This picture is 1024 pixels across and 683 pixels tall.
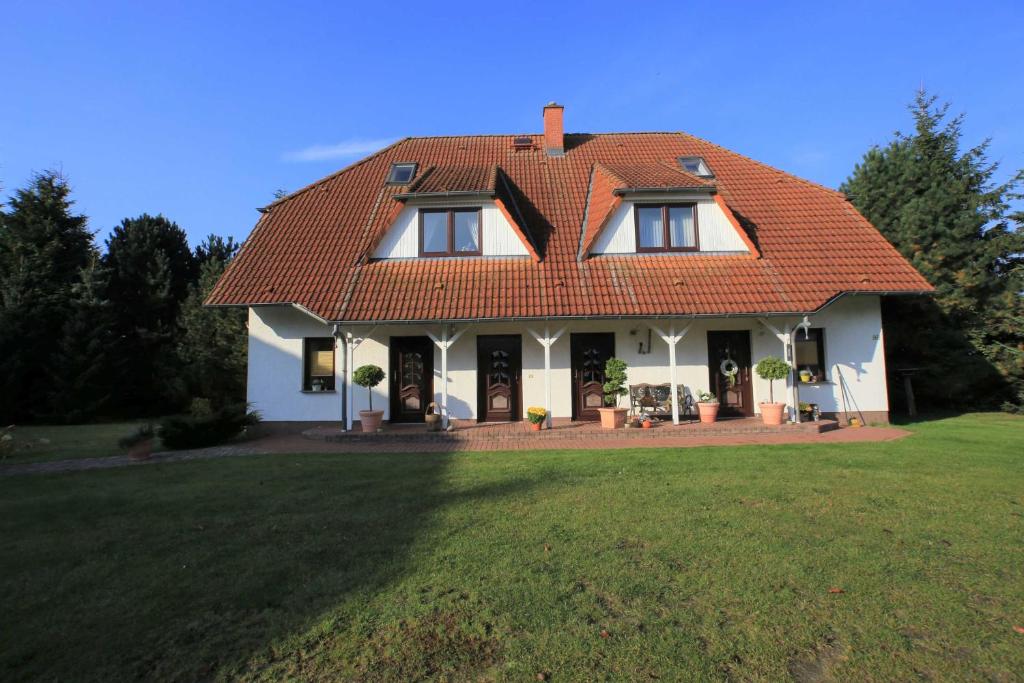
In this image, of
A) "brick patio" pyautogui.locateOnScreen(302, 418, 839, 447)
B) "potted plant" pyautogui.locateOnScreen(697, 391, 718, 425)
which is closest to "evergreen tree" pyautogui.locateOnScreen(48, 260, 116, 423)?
"brick patio" pyautogui.locateOnScreen(302, 418, 839, 447)

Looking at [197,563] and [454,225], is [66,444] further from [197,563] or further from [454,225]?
[197,563]

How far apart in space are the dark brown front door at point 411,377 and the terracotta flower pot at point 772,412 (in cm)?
815

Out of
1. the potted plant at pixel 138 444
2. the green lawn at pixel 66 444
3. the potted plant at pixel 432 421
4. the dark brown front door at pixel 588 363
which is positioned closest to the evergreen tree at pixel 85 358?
the green lawn at pixel 66 444

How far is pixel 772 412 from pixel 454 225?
9.17 meters

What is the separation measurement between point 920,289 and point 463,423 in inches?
453

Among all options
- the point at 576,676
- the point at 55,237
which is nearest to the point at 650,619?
the point at 576,676

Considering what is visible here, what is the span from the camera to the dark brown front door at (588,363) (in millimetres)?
13469

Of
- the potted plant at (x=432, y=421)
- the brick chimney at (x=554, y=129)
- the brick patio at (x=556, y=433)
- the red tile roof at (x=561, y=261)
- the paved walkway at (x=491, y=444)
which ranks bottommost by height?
the paved walkway at (x=491, y=444)

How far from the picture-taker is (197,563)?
4301 millimetres

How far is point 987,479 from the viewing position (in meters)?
6.80

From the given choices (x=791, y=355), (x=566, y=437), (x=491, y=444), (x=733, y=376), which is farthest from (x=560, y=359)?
(x=791, y=355)

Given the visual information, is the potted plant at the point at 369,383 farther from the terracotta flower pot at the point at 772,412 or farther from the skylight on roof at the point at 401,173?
the terracotta flower pot at the point at 772,412

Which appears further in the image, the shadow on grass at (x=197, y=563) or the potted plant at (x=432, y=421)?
the potted plant at (x=432, y=421)

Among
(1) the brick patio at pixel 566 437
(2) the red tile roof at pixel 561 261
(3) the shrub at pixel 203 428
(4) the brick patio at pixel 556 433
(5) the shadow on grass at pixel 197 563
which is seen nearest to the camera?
(5) the shadow on grass at pixel 197 563
